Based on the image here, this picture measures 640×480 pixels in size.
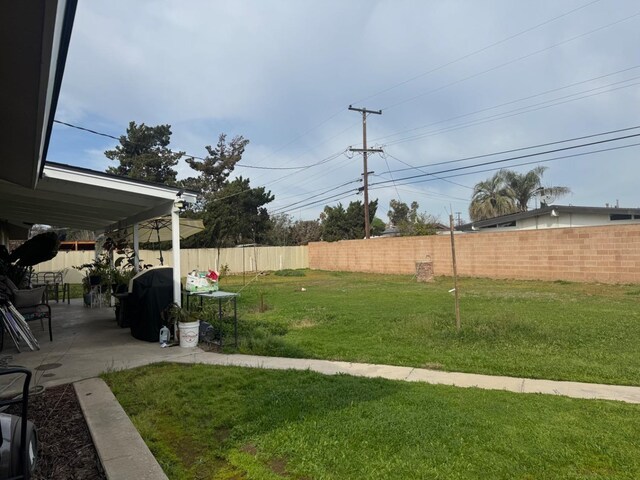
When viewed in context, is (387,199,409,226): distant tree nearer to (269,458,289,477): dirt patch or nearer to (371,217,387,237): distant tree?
(371,217,387,237): distant tree

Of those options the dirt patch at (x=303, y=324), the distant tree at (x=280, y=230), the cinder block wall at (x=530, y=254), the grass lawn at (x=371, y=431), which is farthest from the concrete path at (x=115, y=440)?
the distant tree at (x=280, y=230)

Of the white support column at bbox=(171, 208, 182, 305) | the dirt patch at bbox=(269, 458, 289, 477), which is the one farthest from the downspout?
the dirt patch at bbox=(269, 458, 289, 477)

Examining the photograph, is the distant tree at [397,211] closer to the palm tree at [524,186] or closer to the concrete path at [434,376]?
the palm tree at [524,186]

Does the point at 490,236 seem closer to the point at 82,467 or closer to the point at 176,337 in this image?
the point at 176,337

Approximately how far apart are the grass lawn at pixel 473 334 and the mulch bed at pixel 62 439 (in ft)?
8.51

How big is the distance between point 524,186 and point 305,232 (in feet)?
76.6

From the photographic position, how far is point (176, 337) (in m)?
6.74

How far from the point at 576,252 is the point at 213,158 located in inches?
1155

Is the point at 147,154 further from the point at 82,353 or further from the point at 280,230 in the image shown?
the point at 82,353

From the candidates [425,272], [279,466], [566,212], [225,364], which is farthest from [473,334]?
[566,212]

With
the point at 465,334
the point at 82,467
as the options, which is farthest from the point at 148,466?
the point at 465,334

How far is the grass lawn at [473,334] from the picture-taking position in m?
5.18

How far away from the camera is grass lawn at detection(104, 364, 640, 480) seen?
2.72 metres

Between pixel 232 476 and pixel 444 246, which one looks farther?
pixel 444 246
